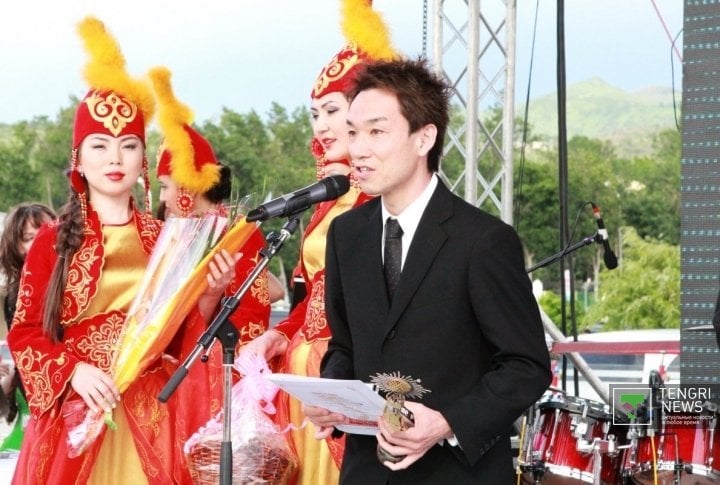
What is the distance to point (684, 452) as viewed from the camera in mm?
4191

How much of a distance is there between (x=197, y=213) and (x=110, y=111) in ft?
3.15

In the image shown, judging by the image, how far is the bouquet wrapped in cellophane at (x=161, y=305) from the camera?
11.5 feet

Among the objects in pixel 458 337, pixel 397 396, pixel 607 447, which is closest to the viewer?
pixel 397 396

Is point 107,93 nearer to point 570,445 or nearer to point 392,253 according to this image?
point 392,253

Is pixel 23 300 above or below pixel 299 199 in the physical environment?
below

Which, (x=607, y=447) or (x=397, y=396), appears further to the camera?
(x=607, y=447)

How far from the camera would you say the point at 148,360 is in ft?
11.7

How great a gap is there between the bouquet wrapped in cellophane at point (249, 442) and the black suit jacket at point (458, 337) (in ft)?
4.15

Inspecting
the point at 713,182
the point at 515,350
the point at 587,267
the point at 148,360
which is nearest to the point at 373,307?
the point at 515,350

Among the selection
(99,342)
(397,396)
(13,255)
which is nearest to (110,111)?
(99,342)

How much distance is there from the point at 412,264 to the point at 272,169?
33373 millimetres

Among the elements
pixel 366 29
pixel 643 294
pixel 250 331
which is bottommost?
pixel 250 331

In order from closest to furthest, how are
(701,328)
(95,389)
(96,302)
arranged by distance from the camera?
(95,389) < (96,302) < (701,328)

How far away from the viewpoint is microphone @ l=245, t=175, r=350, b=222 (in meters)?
2.86
